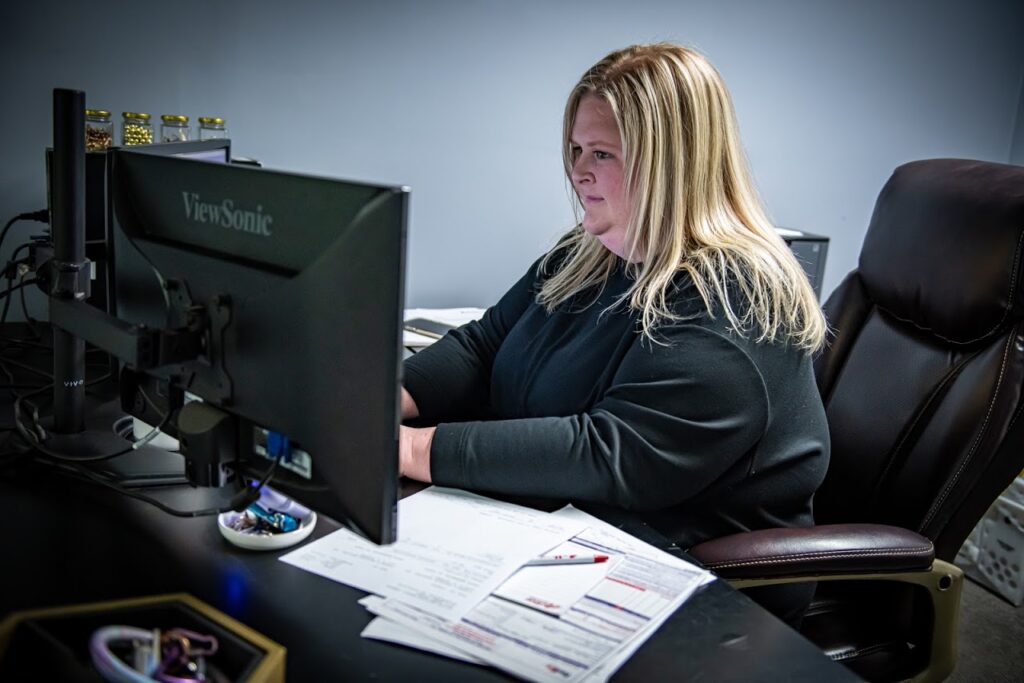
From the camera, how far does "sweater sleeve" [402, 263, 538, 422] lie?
1.52 m

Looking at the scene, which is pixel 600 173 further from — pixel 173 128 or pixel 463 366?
pixel 173 128

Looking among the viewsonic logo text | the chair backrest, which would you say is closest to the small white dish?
the viewsonic logo text

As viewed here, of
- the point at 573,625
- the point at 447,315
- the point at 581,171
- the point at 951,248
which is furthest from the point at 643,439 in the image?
the point at 447,315

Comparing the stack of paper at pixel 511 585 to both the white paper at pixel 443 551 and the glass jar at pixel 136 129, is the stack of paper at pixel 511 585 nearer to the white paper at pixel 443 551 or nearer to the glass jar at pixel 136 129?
the white paper at pixel 443 551

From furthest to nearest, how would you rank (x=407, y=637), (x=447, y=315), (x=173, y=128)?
(x=447, y=315)
(x=173, y=128)
(x=407, y=637)

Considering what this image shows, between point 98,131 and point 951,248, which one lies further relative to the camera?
point 98,131

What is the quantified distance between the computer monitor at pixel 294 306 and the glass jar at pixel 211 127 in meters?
1.07

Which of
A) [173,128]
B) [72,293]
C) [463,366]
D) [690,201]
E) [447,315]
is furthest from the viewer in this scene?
[447,315]

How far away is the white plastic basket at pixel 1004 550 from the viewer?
95.2 inches

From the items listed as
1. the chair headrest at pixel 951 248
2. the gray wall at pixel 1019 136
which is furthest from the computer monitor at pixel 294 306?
the gray wall at pixel 1019 136

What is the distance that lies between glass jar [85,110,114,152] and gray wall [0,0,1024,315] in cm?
20

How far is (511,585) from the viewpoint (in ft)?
3.05

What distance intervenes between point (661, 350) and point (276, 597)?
1.86 feet

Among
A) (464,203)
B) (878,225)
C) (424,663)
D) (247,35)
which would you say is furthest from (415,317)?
(424,663)
